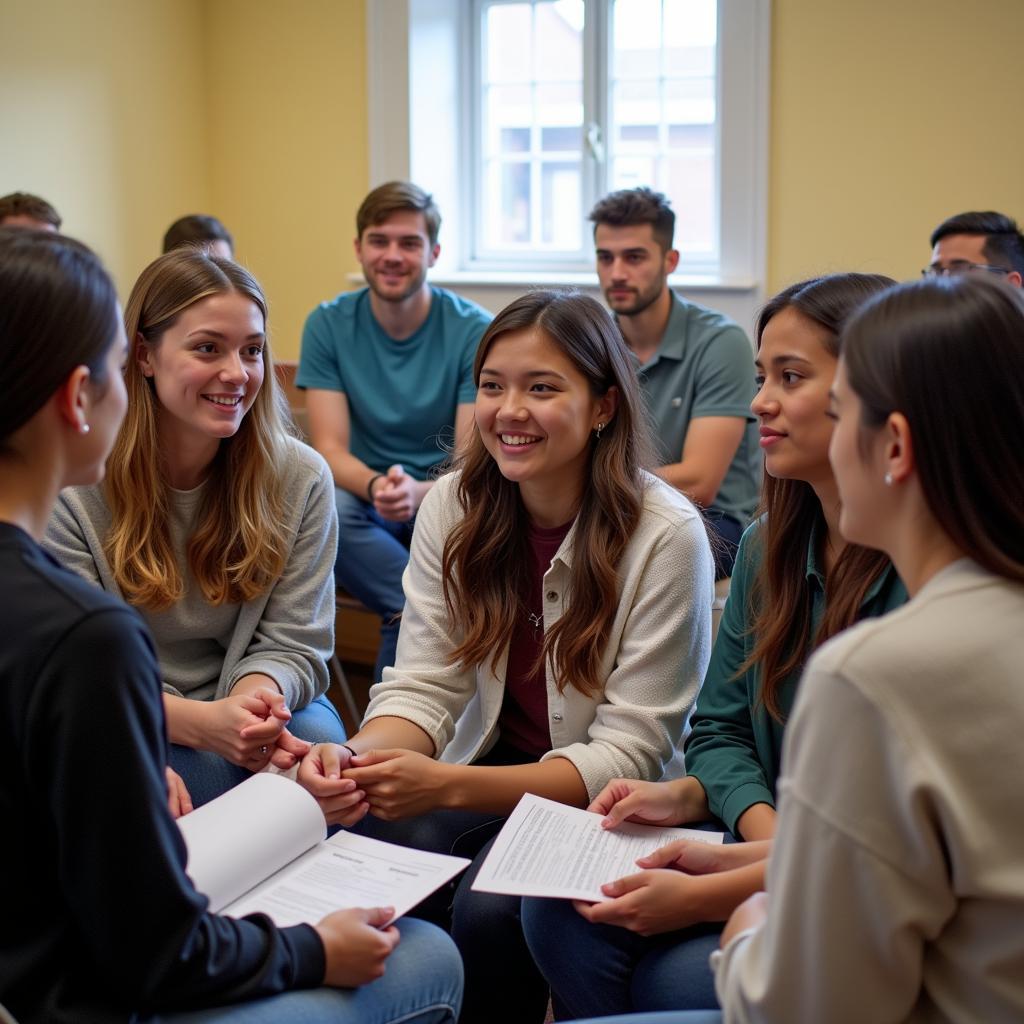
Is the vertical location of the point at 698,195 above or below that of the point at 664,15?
below

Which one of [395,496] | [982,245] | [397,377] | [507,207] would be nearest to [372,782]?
[395,496]

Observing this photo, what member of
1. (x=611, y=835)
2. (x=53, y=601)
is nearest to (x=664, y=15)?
(x=611, y=835)

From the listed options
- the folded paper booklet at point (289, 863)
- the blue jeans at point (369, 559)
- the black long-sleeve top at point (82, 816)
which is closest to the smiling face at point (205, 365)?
the folded paper booklet at point (289, 863)

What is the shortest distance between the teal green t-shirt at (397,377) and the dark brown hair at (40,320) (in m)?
2.42

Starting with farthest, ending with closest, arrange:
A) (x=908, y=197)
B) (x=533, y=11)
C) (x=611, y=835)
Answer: (x=533, y=11), (x=908, y=197), (x=611, y=835)

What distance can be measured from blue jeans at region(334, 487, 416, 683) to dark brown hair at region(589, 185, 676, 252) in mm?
1082

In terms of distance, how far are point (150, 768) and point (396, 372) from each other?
8.54 feet

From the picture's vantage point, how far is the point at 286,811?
4.64ft

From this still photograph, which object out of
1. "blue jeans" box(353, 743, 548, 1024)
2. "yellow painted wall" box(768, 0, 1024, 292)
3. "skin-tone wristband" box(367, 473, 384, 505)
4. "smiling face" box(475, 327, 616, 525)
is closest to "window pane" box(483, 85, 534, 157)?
"yellow painted wall" box(768, 0, 1024, 292)

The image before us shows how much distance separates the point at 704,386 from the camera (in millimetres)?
3152

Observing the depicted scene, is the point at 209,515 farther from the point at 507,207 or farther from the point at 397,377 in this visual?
the point at 507,207

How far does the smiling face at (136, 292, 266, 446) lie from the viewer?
1.90 meters

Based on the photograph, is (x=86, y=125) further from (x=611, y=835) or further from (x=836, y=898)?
(x=836, y=898)

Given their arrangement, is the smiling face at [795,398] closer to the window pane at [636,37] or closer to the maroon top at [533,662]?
the maroon top at [533,662]
